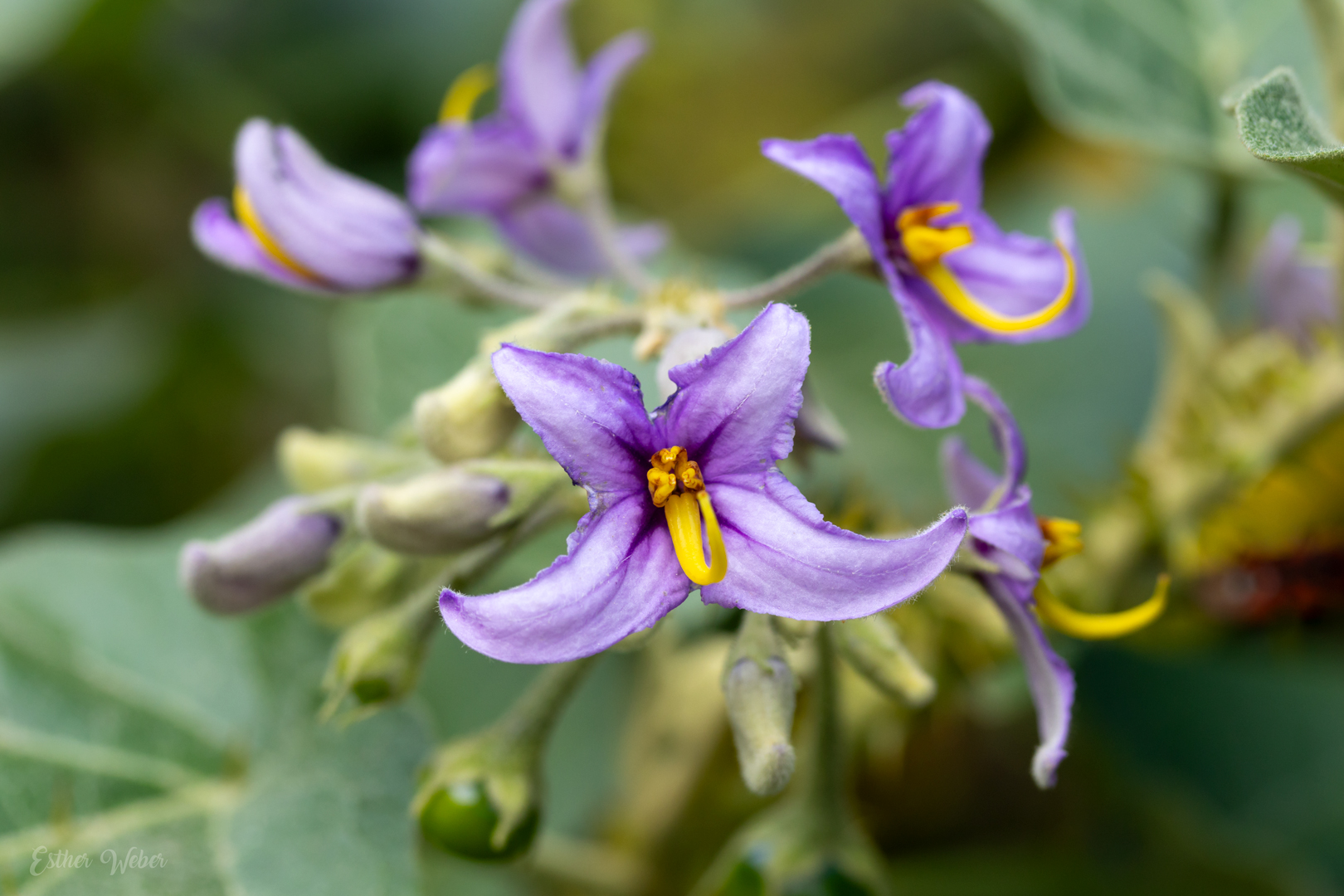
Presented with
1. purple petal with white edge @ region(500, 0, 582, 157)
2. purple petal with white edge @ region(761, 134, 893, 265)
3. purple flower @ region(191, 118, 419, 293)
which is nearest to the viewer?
purple petal with white edge @ region(761, 134, 893, 265)

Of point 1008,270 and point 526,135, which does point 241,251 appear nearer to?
point 526,135

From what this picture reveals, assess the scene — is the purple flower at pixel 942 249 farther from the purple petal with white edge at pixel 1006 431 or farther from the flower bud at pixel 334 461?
the flower bud at pixel 334 461

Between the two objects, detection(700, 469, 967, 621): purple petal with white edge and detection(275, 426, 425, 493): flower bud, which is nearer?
detection(700, 469, 967, 621): purple petal with white edge

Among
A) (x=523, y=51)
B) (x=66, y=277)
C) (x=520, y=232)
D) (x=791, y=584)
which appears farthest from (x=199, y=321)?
(x=791, y=584)

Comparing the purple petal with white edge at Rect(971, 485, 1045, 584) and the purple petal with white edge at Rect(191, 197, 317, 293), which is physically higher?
the purple petal with white edge at Rect(191, 197, 317, 293)

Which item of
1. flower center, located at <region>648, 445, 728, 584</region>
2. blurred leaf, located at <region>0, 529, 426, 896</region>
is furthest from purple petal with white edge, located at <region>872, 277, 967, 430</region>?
blurred leaf, located at <region>0, 529, 426, 896</region>

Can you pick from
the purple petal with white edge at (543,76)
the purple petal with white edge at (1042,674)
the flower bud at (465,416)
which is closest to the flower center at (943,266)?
the purple petal with white edge at (1042,674)

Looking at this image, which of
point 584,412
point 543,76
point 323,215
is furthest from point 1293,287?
point 323,215

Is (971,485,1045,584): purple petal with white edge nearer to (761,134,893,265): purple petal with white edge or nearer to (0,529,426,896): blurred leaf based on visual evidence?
(761,134,893,265): purple petal with white edge
